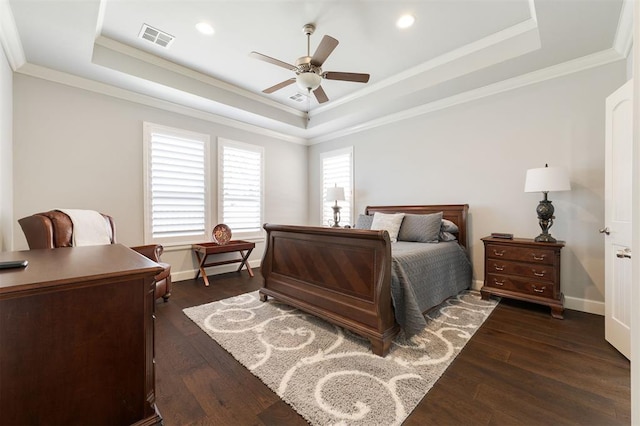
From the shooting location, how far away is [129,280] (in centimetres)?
104

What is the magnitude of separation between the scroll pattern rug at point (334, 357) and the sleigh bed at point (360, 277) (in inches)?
6.3

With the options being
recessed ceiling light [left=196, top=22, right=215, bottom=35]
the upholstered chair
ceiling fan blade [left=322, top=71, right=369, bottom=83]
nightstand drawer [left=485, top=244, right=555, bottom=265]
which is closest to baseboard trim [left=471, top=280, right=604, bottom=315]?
nightstand drawer [left=485, top=244, right=555, bottom=265]

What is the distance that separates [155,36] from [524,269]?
4848 millimetres

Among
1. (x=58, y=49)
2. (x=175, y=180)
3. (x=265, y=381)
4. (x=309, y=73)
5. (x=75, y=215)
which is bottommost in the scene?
(x=265, y=381)

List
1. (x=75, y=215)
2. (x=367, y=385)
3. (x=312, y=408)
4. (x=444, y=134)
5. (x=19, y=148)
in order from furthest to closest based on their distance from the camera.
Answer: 1. (x=444, y=134)
2. (x=19, y=148)
3. (x=75, y=215)
4. (x=367, y=385)
5. (x=312, y=408)

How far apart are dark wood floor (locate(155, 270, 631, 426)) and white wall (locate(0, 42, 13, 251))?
1.76m

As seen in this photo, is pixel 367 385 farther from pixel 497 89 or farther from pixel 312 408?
pixel 497 89

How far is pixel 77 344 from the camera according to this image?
3.12 feet

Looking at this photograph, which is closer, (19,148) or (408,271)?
(408,271)

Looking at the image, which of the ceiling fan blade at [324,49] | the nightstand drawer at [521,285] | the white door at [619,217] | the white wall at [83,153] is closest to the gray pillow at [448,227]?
the nightstand drawer at [521,285]

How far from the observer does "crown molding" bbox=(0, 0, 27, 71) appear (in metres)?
2.07

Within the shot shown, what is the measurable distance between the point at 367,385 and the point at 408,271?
997mm

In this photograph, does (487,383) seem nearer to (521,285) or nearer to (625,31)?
(521,285)

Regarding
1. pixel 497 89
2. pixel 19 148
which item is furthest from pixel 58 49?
pixel 497 89
